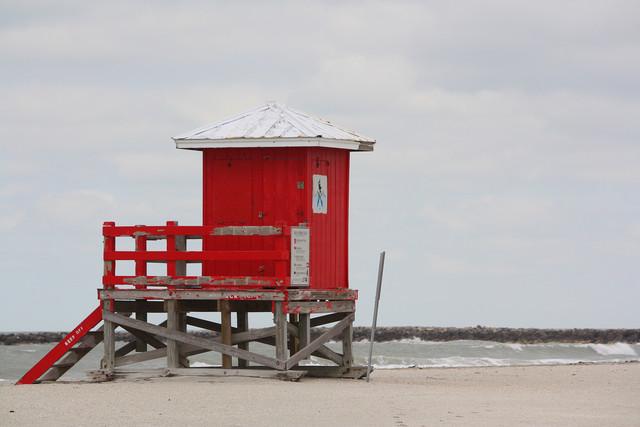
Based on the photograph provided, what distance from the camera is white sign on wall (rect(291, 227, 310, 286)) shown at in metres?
22.8

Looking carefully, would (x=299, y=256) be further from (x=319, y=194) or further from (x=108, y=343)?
(x=108, y=343)

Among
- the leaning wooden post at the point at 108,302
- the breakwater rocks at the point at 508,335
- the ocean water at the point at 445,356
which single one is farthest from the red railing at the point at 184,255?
the breakwater rocks at the point at 508,335

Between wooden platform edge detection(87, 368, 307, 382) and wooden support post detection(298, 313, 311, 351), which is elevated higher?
wooden support post detection(298, 313, 311, 351)

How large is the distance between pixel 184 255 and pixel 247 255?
46.8 inches

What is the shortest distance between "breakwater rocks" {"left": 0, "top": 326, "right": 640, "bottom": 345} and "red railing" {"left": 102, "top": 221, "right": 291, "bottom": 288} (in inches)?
1675

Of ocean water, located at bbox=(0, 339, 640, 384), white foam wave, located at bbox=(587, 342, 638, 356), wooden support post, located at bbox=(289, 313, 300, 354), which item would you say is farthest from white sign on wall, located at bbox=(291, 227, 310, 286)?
white foam wave, located at bbox=(587, 342, 638, 356)

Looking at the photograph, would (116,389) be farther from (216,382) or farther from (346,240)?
(346,240)

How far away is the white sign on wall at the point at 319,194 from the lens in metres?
23.7

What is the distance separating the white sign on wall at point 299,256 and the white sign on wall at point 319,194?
770mm

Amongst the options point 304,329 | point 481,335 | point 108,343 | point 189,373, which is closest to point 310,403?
point 189,373

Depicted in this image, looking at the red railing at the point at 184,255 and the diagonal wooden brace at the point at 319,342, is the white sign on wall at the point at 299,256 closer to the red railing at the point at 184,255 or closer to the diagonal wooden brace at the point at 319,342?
the red railing at the point at 184,255

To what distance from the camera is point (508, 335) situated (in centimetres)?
6831

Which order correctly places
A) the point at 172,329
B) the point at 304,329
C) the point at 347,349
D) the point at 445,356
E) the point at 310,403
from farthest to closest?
the point at 445,356 → the point at 347,349 → the point at 304,329 → the point at 172,329 → the point at 310,403

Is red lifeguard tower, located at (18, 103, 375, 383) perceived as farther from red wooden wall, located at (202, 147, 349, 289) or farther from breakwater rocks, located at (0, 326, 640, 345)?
breakwater rocks, located at (0, 326, 640, 345)
